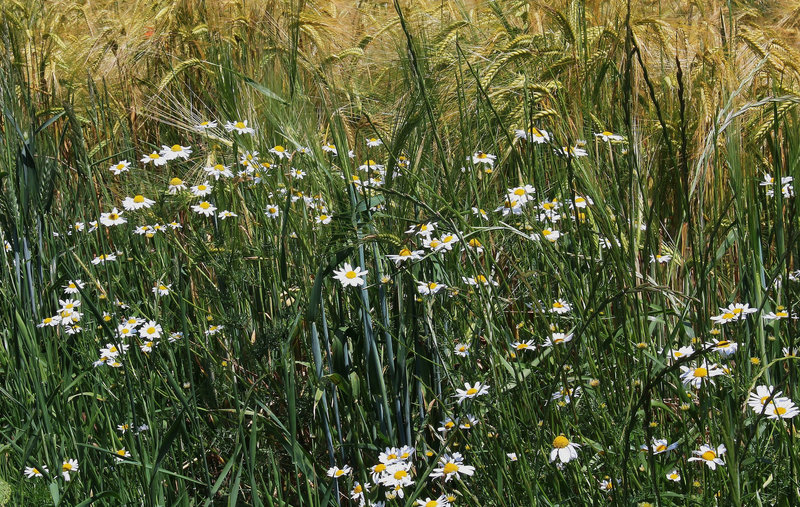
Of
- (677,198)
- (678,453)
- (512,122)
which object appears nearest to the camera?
(678,453)

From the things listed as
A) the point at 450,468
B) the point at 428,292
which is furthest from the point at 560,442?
the point at 428,292

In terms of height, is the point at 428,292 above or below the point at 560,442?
above

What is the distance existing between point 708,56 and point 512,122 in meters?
0.87

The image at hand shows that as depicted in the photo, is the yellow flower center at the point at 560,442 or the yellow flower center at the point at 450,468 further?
the yellow flower center at the point at 450,468

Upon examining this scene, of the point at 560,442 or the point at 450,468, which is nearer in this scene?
the point at 560,442

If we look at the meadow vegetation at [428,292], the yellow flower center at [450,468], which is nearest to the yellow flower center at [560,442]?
the meadow vegetation at [428,292]

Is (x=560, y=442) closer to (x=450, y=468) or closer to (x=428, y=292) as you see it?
(x=450, y=468)

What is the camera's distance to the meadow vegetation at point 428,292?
1217mm

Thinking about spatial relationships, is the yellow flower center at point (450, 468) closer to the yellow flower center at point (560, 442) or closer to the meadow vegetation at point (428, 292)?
the meadow vegetation at point (428, 292)

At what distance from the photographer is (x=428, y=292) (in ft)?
4.45

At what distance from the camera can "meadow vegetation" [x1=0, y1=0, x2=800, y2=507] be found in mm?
1217

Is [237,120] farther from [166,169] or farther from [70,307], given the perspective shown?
[70,307]

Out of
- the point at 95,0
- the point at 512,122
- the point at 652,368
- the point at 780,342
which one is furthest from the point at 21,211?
the point at 95,0

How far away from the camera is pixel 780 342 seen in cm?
152
